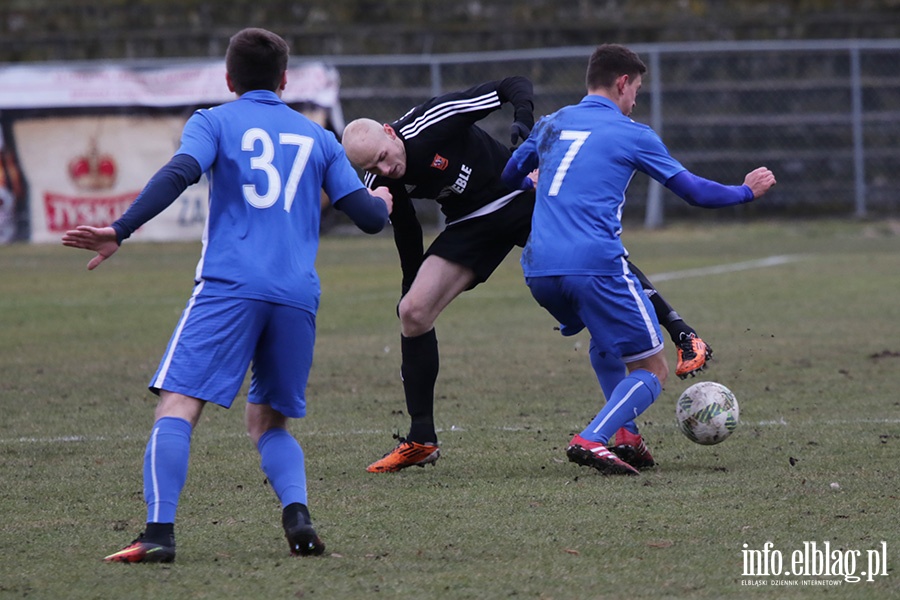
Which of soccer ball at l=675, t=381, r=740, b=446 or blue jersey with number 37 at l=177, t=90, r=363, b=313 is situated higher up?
blue jersey with number 37 at l=177, t=90, r=363, b=313

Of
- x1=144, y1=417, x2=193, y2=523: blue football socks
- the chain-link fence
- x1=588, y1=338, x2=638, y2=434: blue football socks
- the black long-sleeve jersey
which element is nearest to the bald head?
the black long-sleeve jersey

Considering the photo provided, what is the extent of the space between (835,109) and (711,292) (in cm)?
906

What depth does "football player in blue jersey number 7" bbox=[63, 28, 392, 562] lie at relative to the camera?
4465 millimetres

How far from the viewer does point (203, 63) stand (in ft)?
64.6

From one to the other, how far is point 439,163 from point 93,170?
13905mm

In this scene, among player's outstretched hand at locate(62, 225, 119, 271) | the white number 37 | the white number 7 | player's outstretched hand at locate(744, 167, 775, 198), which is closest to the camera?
player's outstretched hand at locate(62, 225, 119, 271)

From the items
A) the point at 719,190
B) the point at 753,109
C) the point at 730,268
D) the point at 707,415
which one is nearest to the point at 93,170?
the point at 730,268

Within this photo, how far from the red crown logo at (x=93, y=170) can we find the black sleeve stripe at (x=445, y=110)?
13.7 meters

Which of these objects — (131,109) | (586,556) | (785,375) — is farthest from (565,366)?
(131,109)

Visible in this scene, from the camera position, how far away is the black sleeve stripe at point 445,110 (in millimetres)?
6531

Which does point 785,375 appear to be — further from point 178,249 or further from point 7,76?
point 7,76

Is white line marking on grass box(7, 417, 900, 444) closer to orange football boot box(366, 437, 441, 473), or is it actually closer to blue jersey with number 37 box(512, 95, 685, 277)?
orange football boot box(366, 437, 441, 473)

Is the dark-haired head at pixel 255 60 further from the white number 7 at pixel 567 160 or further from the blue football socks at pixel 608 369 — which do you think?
the blue football socks at pixel 608 369

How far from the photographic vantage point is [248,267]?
4.54 metres
